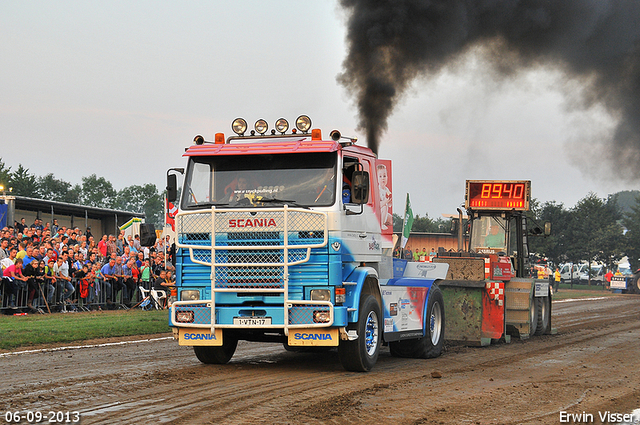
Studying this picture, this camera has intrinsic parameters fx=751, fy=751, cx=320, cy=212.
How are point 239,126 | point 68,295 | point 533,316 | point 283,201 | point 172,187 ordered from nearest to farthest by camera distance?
point 283,201
point 172,187
point 239,126
point 533,316
point 68,295

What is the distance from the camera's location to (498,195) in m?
18.4

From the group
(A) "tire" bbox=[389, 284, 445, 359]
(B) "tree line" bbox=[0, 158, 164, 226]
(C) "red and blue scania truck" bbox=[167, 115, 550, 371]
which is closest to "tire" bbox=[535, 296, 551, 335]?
(A) "tire" bbox=[389, 284, 445, 359]

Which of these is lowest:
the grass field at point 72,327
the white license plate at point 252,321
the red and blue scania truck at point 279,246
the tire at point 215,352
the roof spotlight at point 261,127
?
the grass field at point 72,327

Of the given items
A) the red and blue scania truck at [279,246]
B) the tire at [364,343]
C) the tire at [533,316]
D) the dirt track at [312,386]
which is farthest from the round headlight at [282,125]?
the tire at [533,316]

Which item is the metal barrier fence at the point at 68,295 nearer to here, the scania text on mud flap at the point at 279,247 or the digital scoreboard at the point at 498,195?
the scania text on mud flap at the point at 279,247

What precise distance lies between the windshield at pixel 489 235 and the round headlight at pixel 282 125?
925 cm

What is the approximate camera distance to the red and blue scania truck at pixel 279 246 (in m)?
9.72

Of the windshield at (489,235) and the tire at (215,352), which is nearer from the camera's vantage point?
the tire at (215,352)

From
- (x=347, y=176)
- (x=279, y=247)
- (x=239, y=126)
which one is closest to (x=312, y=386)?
(x=279, y=247)

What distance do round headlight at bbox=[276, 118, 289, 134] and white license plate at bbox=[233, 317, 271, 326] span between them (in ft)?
9.03

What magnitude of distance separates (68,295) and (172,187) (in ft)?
37.9

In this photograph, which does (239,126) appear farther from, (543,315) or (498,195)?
(543,315)

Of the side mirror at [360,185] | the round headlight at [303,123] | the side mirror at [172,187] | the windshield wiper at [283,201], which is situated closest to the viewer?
the windshield wiper at [283,201]

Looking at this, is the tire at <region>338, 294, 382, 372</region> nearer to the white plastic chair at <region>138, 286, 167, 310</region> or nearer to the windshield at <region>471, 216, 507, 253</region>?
the windshield at <region>471, 216, 507, 253</region>
